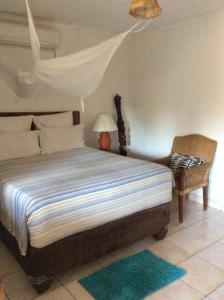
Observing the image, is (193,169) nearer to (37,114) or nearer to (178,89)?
(178,89)

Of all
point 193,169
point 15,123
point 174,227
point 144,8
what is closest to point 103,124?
point 15,123

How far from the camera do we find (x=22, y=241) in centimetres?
191

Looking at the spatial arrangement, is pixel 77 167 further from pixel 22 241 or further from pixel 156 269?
pixel 156 269

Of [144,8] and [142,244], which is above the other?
[144,8]

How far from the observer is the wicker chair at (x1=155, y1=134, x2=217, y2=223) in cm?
295

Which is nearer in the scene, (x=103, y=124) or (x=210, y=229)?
(x=210, y=229)

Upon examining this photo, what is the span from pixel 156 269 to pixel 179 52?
262 cm

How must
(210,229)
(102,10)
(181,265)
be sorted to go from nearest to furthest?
(181,265) < (210,229) < (102,10)

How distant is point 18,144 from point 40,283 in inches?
61.1

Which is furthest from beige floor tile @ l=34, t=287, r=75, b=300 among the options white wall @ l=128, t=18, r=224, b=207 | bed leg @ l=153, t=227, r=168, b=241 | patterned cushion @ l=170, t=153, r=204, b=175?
white wall @ l=128, t=18, r=224, b=207

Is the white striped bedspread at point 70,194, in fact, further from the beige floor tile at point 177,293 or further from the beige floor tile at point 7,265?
the beige floor tile at point 177,293

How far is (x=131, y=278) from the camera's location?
213 centimetres

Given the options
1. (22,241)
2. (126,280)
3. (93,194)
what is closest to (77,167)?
(93,194)

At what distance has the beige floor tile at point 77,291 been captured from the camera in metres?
→ 1.95
